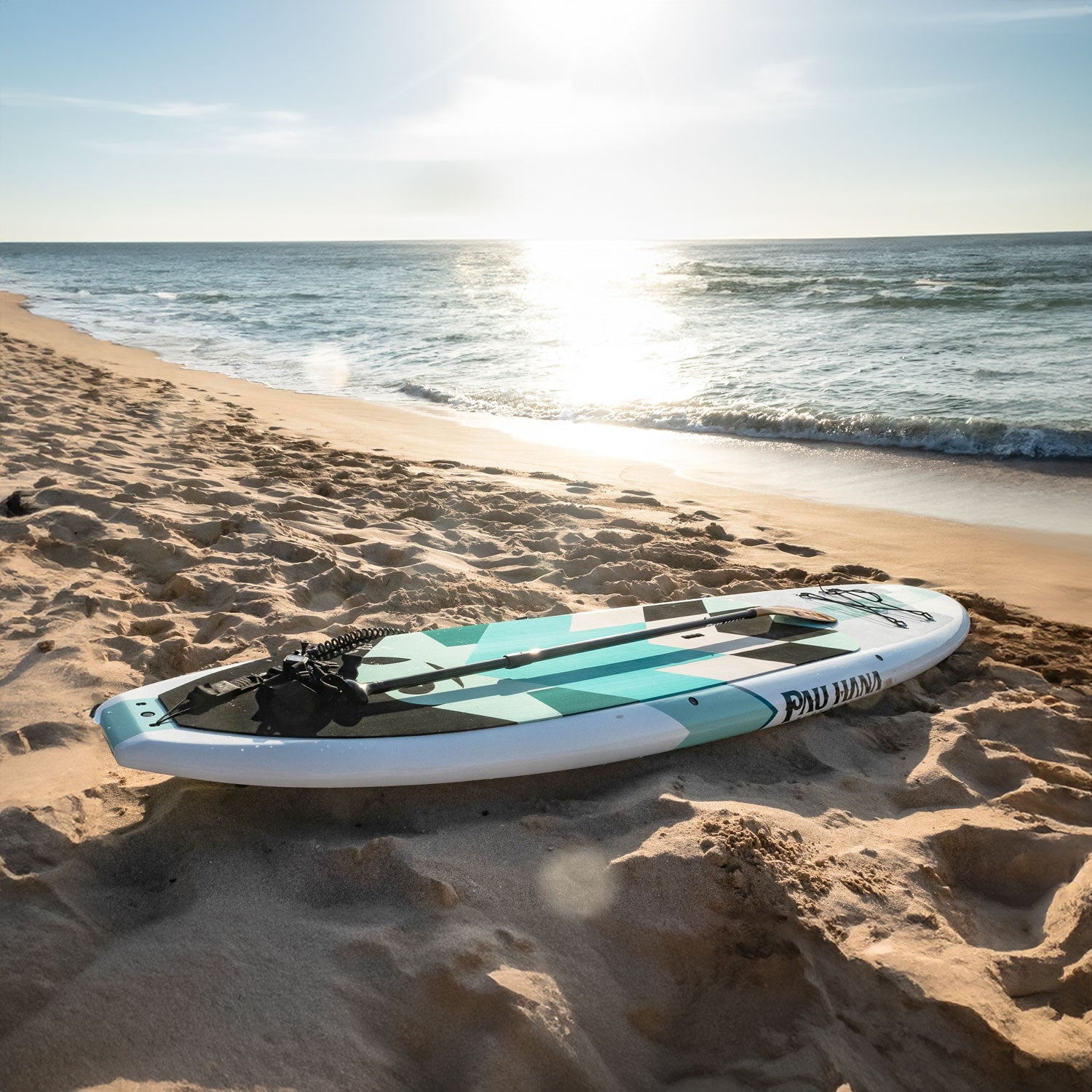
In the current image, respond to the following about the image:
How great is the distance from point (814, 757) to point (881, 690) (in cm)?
61

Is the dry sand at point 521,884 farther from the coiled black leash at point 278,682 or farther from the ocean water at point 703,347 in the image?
the ocean water at point 703,347

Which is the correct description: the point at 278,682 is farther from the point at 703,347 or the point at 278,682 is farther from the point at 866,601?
the point at 703,347

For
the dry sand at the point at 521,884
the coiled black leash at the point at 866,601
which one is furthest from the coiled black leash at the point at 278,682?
the coiled black leash at the point at 866,601

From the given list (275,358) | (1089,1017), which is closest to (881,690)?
(1089,1017)

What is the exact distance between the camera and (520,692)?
2826 millimetres

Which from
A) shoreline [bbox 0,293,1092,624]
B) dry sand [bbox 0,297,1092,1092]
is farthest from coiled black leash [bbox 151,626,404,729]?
shoreline [bbox 0,293,1092,624]

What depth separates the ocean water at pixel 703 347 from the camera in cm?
801

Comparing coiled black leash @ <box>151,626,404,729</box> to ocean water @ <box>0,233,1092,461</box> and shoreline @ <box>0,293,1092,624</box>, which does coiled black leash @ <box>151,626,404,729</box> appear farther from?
ocean water @ <box>0,233,1092,461</box>

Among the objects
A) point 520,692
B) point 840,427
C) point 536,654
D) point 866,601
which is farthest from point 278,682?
point 840,427

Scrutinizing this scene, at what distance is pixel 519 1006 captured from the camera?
165 cm

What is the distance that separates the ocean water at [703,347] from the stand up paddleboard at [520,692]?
463cm

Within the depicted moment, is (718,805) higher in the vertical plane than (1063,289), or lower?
lower

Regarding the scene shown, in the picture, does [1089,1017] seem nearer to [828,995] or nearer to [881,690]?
[828,995]

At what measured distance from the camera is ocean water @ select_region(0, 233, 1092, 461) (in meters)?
8.01
